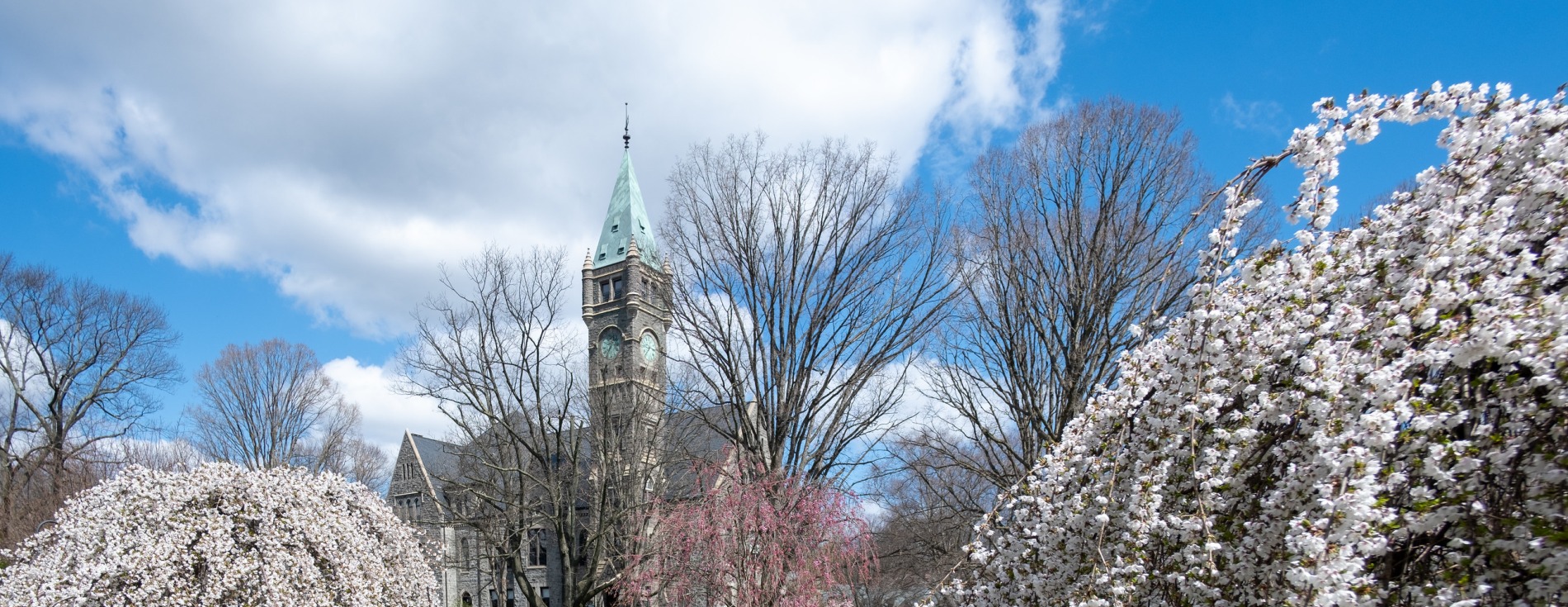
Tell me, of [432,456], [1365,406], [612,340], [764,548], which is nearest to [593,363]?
[612,340]

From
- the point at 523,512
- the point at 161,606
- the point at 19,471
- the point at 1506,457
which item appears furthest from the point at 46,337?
the point at 1506,457

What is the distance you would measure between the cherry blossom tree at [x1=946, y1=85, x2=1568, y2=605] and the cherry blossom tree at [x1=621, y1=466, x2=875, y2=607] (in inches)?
227

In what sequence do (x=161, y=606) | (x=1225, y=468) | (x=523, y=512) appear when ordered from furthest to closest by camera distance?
1. (x=523, y=512)
2. (x=161, y=606)
3. (x=1225, y=468)

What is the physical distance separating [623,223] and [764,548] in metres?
35.6

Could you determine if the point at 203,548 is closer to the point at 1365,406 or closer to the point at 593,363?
the point at 1365,406

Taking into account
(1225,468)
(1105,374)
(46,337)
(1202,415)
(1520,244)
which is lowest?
(1225,468)

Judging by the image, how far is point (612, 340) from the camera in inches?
1683

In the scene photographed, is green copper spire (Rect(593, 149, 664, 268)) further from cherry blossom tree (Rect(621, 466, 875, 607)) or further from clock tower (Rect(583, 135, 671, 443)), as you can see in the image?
cherry blossom tree (Rect(621, 466, 875, 607))

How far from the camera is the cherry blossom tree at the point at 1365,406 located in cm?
200

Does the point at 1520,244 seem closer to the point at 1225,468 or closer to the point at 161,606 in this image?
the point at 1225,468

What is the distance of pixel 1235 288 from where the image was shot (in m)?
2.81

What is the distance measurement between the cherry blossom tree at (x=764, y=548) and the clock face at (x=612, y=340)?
3177 centimetres

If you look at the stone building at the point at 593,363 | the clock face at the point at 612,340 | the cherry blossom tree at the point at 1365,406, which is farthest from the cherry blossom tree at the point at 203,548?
the clock face at the point at 612,340

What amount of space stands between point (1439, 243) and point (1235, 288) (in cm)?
60
